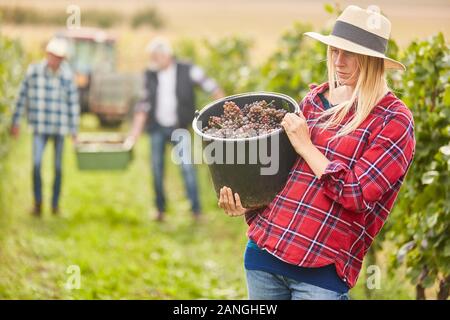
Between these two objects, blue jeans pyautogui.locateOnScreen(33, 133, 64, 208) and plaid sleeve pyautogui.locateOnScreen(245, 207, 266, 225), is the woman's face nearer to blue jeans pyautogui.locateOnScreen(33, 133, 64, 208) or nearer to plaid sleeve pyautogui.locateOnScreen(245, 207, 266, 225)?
plaid sleeve pyautogui.locateOnScreen(245, 207, 266, 225)

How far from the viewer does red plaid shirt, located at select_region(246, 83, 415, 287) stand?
2430 mm

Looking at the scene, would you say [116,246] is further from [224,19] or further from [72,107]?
[224,19]

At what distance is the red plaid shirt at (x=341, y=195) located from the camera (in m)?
2.43

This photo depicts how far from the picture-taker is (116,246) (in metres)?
6.83

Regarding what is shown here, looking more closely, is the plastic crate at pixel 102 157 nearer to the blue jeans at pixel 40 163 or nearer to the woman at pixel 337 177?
the blue jeans at pixel 40 163

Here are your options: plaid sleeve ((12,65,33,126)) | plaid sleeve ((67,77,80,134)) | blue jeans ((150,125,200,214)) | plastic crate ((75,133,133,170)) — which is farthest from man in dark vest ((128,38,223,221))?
plaid sleeve ((12,65,33,126))

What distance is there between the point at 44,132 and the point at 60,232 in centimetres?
130

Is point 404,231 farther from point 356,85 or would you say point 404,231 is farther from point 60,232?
point 60,232

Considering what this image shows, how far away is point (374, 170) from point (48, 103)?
6141 millimetres

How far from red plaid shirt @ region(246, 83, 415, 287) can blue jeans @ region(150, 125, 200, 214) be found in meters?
5.64

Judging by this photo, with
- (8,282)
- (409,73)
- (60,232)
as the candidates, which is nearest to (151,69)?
(60,232)

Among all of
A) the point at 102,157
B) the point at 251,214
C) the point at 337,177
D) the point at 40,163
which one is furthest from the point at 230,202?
the point at 102,157

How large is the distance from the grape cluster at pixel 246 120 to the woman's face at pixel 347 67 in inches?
9.6

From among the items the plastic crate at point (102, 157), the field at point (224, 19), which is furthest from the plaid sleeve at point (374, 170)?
the field at point (224, 19)
